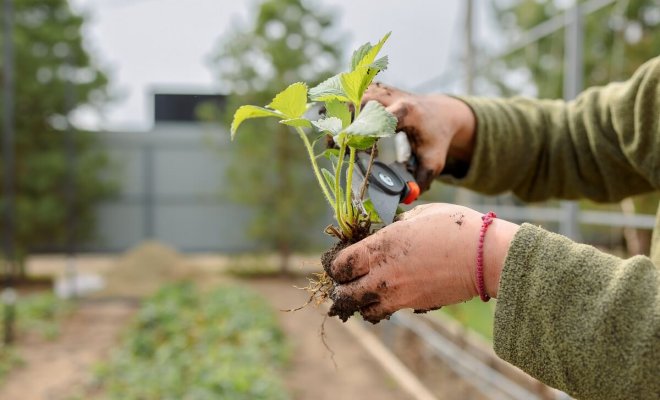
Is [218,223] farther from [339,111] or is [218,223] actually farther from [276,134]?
[339,111]

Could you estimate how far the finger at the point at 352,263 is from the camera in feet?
3.12

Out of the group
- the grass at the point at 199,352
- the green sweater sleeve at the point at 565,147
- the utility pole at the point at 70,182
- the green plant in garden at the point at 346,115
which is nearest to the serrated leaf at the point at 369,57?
the green plant in garden at the point at 346,115

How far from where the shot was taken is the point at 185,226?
34.8ft

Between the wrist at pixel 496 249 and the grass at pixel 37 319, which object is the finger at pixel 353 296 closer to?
the wrist at pixel 496 249

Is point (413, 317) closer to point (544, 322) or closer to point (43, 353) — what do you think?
point (43, 353)

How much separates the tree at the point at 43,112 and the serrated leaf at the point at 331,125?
7788mm

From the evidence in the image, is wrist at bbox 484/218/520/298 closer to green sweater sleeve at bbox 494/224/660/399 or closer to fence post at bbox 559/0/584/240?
green sweater sleeve at bbox 494/224/660/399

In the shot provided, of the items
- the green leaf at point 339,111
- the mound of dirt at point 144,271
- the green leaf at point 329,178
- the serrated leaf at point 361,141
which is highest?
the green leaf at point 339,111

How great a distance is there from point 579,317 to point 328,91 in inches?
19.1

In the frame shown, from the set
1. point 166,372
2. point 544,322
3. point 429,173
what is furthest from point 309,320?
point 544,322

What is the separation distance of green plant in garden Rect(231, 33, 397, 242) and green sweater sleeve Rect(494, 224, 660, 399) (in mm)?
260

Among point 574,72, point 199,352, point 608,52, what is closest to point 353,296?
point 574,72

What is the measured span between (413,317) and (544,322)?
4583 mm

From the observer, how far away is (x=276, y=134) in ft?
30.2
